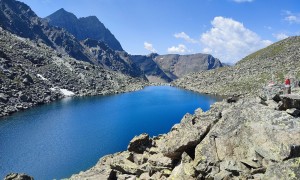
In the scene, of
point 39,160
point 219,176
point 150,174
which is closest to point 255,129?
Result: point 219,176

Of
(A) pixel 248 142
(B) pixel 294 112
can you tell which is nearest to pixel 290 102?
(B) pixel 294 112

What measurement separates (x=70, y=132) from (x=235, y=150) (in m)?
87.4

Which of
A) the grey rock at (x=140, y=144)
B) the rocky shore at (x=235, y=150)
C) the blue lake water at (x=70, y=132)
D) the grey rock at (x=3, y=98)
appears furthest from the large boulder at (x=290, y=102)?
the grey rock at (x=3, y=98)

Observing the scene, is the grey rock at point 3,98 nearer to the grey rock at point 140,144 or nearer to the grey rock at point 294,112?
the grey rock at point 140,144

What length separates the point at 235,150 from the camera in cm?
2288

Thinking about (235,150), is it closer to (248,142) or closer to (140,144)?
(248,142)

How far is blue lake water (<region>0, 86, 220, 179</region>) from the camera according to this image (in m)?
71.8

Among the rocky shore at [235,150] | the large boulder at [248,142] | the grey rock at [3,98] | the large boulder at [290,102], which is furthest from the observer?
the grey rock at [3,98]

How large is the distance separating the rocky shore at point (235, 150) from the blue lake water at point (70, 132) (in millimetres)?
41102

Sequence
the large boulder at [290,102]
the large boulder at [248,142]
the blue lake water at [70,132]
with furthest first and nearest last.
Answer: the blue lake water at [70,132] < the large boulder at [290,102] < the large boulder at [248,142]

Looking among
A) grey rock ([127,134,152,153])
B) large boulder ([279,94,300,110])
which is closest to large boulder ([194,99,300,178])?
large boulder ([279,94,300,110])

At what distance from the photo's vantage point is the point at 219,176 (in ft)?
66.7

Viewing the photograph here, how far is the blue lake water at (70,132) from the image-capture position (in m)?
71.8

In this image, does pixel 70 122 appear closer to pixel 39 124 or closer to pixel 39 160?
pixel 39 124
